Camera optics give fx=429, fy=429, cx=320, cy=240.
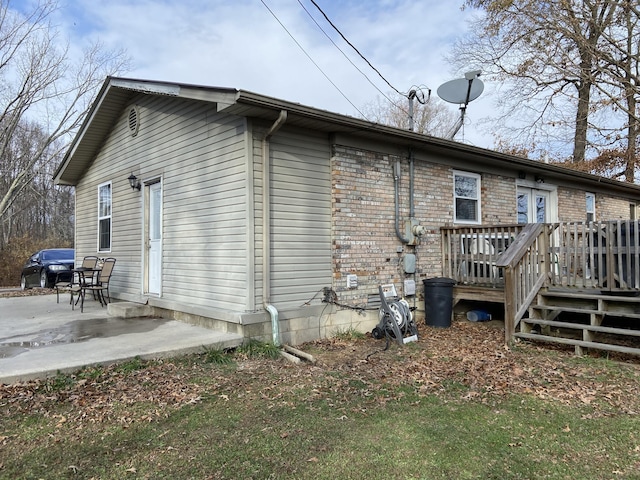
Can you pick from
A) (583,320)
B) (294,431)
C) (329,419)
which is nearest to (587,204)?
(583,320)

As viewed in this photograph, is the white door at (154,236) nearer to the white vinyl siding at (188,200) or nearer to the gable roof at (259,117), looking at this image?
the white vinyl siding at (188,200)

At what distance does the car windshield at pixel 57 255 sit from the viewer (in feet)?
45.8

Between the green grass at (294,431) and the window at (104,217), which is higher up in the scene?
the window at (104,217)

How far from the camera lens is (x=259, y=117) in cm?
580

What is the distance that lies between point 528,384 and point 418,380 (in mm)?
1096

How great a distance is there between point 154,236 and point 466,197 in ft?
20.3

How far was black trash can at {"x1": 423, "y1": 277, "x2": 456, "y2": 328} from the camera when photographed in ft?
23.6

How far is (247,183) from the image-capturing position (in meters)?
5.71

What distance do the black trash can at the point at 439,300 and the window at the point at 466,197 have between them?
70.5 inches

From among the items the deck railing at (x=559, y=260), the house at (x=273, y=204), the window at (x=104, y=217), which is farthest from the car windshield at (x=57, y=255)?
the deck railing at (x=559, y=260)

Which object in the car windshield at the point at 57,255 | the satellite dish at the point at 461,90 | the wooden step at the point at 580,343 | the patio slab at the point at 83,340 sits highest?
the satellite dish at the point at 461,90

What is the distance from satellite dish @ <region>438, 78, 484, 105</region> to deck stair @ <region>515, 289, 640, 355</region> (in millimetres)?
4986

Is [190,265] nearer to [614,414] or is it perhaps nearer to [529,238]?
[529,238]

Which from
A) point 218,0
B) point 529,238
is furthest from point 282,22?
point 529,238
